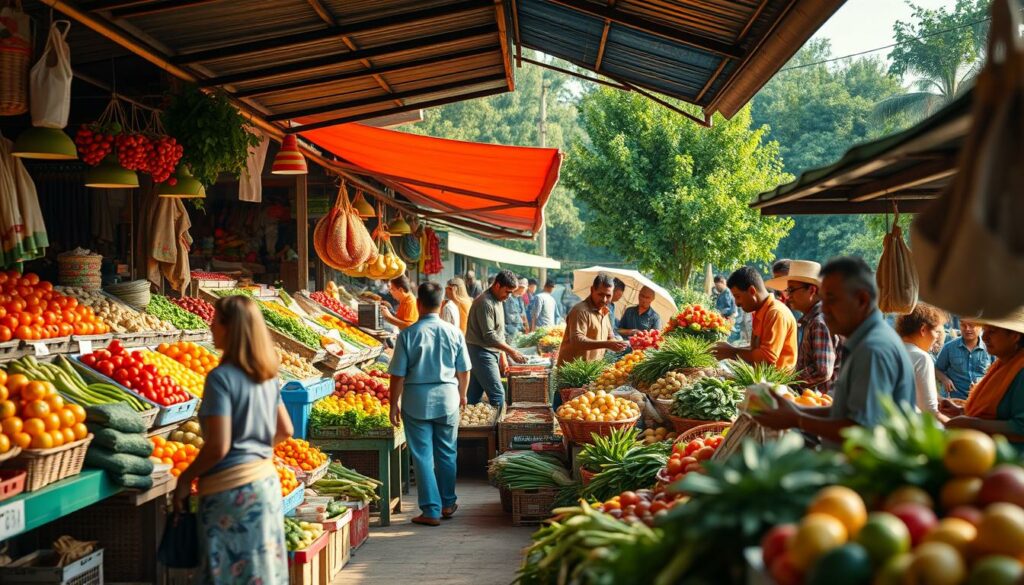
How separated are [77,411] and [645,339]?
7.66 meters

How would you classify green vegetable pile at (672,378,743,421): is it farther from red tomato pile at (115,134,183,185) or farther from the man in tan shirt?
red tomato pile at (115,134,183,185)

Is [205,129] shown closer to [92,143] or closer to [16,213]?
[92,143]

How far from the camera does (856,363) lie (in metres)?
3.30

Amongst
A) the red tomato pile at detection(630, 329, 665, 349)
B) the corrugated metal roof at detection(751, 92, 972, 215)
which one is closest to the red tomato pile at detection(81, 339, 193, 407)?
the corrugated metal roof at detection(751, 92, 972, 215)

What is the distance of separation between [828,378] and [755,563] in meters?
4.62

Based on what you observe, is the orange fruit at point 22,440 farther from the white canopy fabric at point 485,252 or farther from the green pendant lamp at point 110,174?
the white canopy fabric at point 485,252

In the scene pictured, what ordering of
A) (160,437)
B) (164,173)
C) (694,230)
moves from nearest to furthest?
1. (160,437)
2. (164,173)
3. (694,230)

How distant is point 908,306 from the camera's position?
5.50m

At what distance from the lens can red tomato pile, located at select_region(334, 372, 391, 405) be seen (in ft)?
29.6

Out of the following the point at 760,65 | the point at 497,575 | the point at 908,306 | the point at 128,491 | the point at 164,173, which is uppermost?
the point at 760,65

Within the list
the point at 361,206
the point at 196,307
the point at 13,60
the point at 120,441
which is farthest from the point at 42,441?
the point at 361,206

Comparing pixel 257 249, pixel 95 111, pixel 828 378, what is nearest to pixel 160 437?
pixel 95 111

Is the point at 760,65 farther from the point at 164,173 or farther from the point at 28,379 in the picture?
the point at 28,379

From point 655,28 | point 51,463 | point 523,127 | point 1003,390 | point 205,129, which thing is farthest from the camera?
point 523,127
